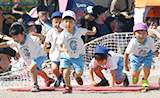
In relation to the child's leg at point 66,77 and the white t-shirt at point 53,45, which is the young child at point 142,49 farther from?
the white t-shirt at point 53,45

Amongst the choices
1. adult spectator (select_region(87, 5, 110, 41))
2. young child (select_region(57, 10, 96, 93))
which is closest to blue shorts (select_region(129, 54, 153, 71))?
young child (select_region(57, 10, 96, 93))

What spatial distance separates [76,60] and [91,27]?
196cm

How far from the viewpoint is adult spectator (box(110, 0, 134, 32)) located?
8.61 m

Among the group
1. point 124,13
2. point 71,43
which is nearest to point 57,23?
point 71,43

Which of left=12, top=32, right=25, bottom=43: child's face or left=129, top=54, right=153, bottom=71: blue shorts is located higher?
left=12, top=32, right=25, bottom=43: child's face

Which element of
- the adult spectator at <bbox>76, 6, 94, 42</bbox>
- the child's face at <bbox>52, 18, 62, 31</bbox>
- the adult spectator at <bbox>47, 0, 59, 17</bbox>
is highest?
the adult spectator at <bbox>47, 0, 59, 17</bbox>

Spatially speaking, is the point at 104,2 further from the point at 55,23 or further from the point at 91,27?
the point at 55,23

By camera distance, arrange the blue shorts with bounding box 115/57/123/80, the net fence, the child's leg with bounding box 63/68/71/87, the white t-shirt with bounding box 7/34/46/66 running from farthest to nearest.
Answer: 1. the net fence
2. the blue shorts with bounding box 115/57/123/80
3. the white t-shirt with bounding box 7/34/46/66
4. the child's leg with bounding box 63/68/71/87

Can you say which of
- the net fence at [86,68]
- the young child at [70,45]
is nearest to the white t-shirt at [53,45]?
the young child at [70,45]

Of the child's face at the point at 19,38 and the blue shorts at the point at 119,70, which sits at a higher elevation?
the child's face at the point at 19,38

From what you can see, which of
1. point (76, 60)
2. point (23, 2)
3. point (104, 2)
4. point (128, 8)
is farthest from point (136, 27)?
point (23, 2)

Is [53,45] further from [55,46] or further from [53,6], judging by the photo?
[53,6]

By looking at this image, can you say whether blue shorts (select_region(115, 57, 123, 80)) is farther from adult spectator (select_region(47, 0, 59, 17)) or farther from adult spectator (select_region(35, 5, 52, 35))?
adult spectator (select_region(47, 0, 59, 17))

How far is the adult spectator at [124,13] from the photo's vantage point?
8609 mm
